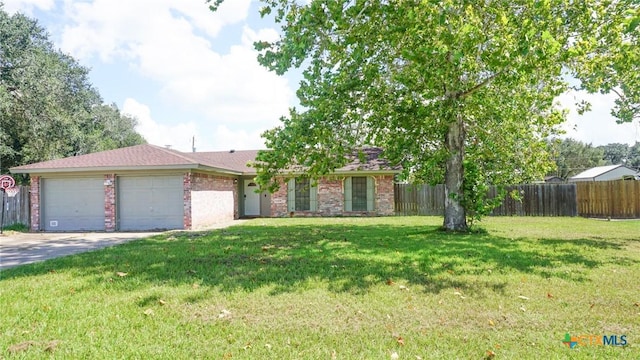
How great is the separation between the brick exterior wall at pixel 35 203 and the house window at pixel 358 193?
12.7 metres

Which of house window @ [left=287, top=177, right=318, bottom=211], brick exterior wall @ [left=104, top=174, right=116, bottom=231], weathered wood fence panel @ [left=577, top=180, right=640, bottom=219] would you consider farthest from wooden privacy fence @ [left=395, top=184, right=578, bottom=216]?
brick exterior wall @ [left=104, top=174, right=116, bottom=231]

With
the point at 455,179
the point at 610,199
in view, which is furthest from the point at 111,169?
the point at 610,199

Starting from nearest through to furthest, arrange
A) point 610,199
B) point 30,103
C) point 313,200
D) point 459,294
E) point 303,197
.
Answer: point 459,294 < point 610,199 < point 313,200 < point 303,197 < point 30,103

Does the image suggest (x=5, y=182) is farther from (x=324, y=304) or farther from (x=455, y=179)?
(x=455, y=179)

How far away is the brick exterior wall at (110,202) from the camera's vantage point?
14562 mm

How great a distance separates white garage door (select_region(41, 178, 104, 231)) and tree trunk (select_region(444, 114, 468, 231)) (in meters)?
12.3

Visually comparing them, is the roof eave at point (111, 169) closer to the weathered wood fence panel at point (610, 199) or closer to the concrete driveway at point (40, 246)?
the concrete driveway at point (40, 246)

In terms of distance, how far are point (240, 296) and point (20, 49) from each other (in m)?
23.9

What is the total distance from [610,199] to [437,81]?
13240 mm

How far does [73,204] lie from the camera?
49.3 ft

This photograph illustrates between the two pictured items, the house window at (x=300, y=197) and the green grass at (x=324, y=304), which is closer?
the green grass at (x=324, y=304)

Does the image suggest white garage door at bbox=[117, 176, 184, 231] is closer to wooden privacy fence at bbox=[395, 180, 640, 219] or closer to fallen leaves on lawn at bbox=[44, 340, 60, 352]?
wooden privacy fence at bbox=[395, 180, 640, 219]

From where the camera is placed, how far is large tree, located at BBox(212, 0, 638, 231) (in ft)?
25.5

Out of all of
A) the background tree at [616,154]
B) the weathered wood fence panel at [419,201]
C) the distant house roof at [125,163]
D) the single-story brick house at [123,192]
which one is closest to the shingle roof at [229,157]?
the distant house roof at [125,163]
